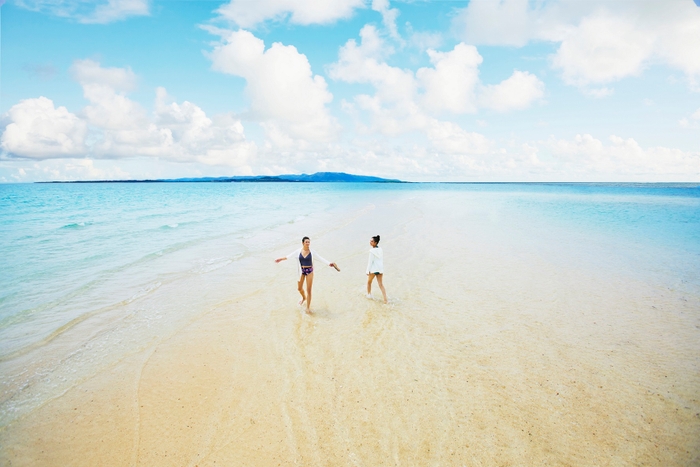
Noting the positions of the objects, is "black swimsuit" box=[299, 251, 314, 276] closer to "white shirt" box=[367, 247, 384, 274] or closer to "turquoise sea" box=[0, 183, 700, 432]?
"white shirt" box=[367, 247, 384, 274]

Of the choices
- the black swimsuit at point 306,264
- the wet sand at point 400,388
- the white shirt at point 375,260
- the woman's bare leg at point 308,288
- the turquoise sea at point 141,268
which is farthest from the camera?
the white shirt at point 375,260

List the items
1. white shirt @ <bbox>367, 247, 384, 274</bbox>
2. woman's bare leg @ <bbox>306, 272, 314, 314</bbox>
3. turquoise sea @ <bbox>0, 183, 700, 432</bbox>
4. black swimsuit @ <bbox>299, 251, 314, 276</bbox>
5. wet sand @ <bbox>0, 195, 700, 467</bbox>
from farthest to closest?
1. white shirt @ <bbox>367, 247, 384, 274</bbox>
2. woman's bare leg @ <bbox>306, 272, 314, 314</bbox>
3. black swimsuit @ <bbox>299, 251, 314, 276</bbox>
4. turquoise sea @ <bbox>0, 183, 700, 432</bbox>
5. wet sand @ <bbox>0, 195, 700, 467</bbox>

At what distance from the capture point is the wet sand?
190 inches

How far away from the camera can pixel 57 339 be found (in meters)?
8.20

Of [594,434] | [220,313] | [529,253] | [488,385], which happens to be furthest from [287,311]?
[529,253]

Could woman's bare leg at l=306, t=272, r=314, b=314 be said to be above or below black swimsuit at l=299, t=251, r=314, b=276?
below

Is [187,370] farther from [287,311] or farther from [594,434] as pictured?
[594,434]

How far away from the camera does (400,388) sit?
6082 mm

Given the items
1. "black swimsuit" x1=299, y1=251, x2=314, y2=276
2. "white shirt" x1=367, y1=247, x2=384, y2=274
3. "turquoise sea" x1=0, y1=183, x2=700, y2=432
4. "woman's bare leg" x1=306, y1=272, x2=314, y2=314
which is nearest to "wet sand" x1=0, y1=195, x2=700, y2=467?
"woman's bare leg" x1=306, y1=272, x2=314, y2=314

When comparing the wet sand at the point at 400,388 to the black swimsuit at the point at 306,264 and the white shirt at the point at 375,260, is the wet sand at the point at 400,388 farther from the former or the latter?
the black swimsuit at the point at 306,264

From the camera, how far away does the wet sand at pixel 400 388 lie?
484cm

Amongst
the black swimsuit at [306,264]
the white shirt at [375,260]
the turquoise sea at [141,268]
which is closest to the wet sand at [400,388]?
the turquoise sea at [141,268]

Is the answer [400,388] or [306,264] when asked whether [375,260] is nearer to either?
[306,264]

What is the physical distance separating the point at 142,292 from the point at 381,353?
8.84m
